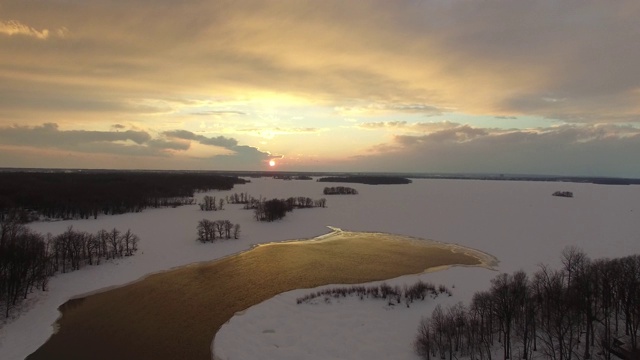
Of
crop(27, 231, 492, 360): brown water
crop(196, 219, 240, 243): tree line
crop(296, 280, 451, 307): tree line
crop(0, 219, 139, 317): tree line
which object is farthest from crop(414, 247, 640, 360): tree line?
crop(196, 219, 240, 243): tree line

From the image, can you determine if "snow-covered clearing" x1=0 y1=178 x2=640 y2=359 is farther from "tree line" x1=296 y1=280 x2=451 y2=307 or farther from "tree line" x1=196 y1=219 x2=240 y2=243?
"tree line" x1=196 y1=219 x2=240 y2=243

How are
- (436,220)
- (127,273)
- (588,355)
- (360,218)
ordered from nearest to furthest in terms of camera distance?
1. (588,355)
2. (127,273)
3. (436,220)
4. (360,218)

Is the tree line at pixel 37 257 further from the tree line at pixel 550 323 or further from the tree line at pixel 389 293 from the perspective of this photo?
the tree line at pixel 550 323

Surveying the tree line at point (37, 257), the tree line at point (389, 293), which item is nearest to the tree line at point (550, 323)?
the tree line at point (389, 293)

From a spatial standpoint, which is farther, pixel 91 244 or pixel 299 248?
pixel 299 248

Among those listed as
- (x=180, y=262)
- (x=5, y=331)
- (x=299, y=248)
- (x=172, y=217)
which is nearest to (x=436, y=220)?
(x=299, y=248)

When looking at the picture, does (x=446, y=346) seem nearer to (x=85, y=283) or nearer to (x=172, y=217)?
(x=85, y=283)
